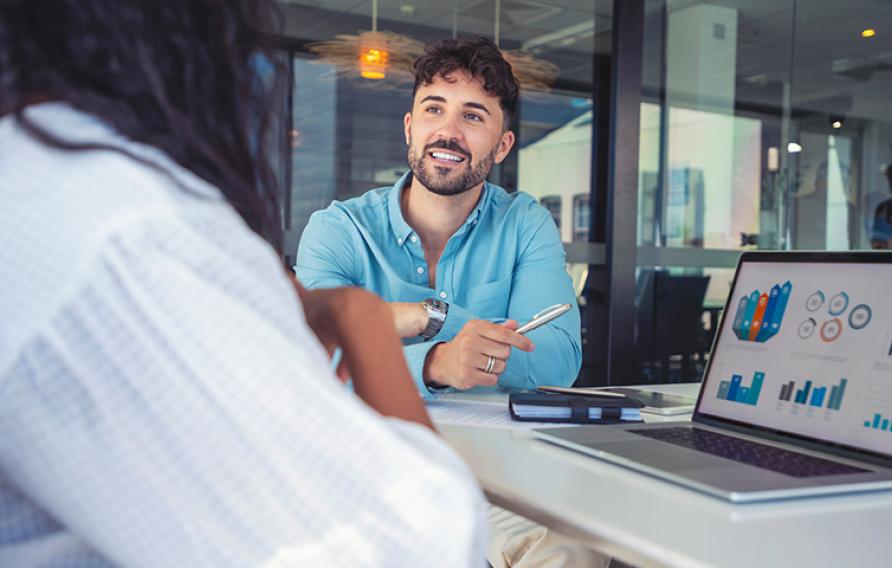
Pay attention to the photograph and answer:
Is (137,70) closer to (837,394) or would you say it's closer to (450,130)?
(837,394)

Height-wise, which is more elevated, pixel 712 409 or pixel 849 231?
pixel 849 231

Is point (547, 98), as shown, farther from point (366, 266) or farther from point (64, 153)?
point (64, 153)

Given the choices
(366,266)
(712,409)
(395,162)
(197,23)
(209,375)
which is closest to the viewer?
(209,375)

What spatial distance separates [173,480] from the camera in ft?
1.77

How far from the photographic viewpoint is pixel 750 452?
112cm

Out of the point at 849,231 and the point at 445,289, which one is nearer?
the point at 445,289

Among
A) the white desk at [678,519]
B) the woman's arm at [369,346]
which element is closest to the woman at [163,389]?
the woman's arm at [369,346]

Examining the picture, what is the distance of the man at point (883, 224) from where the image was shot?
5633 mm

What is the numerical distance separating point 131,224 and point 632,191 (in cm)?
394

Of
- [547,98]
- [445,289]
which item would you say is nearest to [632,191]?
[547,98]

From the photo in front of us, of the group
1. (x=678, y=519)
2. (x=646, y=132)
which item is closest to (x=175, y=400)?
(x=678, y=519)

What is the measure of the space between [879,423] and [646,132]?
3569mm

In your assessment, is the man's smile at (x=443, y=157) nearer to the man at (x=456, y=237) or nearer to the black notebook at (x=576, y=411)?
the man at (x=456, y=237)

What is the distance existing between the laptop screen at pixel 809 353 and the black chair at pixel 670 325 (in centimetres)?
314
